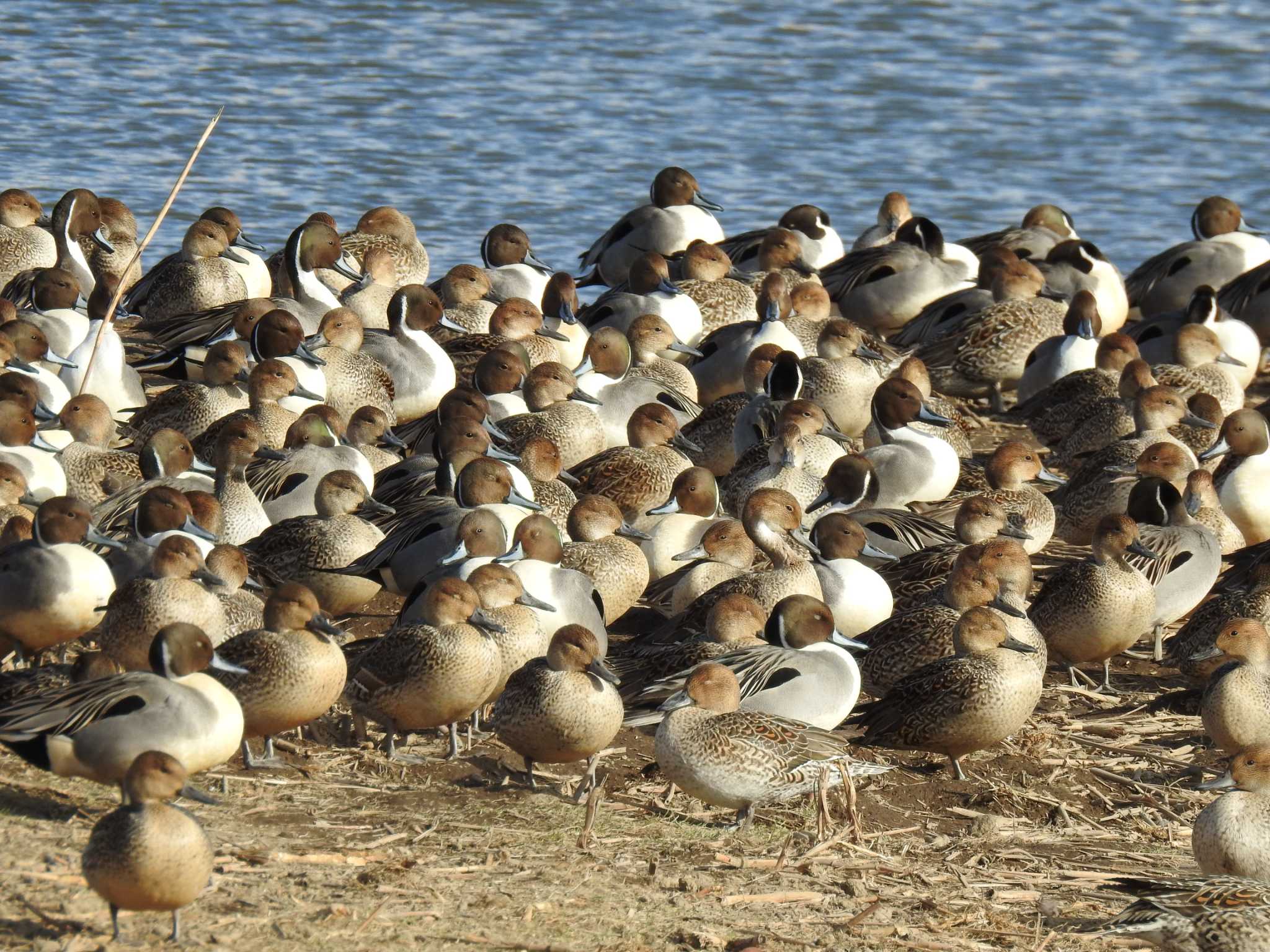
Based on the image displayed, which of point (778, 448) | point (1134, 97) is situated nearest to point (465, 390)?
point (778, 448)

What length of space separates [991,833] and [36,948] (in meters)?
3.04

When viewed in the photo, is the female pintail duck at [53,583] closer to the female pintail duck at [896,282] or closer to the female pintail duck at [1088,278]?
the female pintail duck at [896,282]

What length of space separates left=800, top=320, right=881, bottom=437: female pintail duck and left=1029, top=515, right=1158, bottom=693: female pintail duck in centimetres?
268

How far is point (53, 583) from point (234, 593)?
0.61m

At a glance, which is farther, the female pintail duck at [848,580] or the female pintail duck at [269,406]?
the female pintail duck at [269,406]

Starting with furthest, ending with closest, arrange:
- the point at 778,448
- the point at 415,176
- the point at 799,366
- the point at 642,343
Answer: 1. the point at 415,176
2. the point at 642,343
3. the point at 799,366
4. the point at 778,448

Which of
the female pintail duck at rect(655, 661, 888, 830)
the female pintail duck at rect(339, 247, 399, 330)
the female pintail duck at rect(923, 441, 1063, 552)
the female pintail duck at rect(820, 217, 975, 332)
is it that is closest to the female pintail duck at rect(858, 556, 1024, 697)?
the female pintail duck at rect(655, 661, 888, 830)

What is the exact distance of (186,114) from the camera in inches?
787

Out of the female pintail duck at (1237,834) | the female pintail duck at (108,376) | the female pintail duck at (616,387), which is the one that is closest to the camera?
the female pintail duck at (1237,834)

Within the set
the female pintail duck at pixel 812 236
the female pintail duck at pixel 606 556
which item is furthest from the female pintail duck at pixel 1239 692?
the female pintail duck at pixel 812 236

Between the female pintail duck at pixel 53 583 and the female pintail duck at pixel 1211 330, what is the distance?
674cm

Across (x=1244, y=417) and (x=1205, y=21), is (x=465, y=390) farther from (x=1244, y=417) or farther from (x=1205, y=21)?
(x=1205, y=21)

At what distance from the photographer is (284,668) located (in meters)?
6.23

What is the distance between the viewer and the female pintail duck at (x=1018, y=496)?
907 cm
